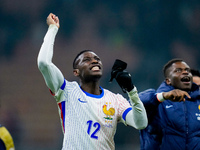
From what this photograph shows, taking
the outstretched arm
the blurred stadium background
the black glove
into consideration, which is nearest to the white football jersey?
the outstretched arm

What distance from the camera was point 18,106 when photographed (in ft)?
28.9

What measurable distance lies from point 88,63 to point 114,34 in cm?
685

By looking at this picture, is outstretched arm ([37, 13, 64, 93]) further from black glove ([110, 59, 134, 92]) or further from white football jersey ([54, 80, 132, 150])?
black glove ([110, 59, 134, 92])

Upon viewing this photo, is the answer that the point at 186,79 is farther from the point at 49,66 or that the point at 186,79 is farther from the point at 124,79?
the point at 49,66

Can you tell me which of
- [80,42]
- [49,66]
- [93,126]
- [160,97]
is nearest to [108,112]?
[93,126]

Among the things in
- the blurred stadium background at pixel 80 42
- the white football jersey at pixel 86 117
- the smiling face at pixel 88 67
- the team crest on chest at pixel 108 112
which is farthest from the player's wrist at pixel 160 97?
the blurred stadium background at pixel 80 42

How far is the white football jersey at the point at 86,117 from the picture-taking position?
2.74m

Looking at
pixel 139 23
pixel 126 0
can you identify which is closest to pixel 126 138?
pixel 139 23

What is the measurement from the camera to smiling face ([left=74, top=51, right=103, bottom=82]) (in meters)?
3.03

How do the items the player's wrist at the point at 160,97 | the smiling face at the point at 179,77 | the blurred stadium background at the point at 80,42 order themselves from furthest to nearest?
the blurred stadium background at the point at 80,42, the smiling face at the point at 179,77, the player's wrist at the point at 160,97

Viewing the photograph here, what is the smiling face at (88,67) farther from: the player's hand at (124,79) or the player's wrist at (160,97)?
the player's wrist at (160,97)

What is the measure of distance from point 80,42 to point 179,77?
19.7ft

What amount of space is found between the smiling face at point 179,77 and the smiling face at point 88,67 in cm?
111

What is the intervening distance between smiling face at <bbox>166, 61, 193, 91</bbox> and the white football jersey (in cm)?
101
